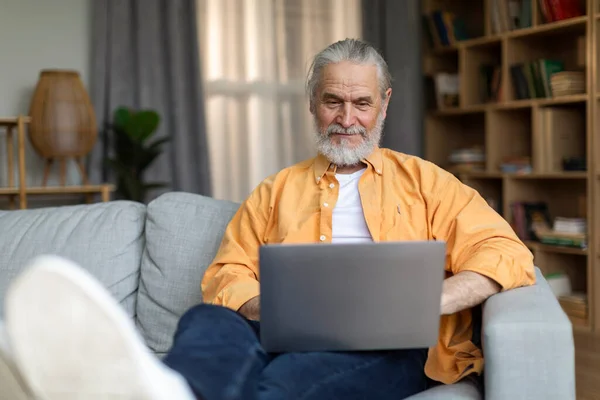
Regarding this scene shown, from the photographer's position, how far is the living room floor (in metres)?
2.68

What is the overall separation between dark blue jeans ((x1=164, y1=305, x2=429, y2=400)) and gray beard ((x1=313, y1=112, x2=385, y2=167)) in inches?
22.5

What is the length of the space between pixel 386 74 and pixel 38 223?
3.70ft

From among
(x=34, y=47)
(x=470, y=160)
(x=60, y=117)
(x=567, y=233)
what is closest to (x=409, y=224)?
(x=567, y=233)

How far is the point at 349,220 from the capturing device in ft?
6.21

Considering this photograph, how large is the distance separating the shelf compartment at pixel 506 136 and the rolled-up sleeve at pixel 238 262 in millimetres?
2507

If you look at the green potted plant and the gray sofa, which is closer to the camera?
the gray sofa

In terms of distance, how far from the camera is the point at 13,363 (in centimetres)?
116

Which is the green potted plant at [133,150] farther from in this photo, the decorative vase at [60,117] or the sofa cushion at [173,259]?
the sofa cushion at [173,259]

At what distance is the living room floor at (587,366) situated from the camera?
2682 mm

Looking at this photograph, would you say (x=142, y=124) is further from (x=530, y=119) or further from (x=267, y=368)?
(x=267, y=368)

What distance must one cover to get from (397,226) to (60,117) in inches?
89.6

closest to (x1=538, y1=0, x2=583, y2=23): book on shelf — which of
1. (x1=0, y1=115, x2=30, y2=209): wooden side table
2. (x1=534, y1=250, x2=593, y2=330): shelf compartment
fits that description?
(x1=534, y1=250, x2=593, y2=330): shelf compartment

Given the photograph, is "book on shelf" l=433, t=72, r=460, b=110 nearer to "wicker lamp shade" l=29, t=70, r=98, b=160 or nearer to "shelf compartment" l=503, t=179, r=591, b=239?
"shelf compartment" l=503, t=179, r=591, b=239

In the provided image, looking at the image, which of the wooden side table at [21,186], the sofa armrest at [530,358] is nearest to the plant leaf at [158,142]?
the wooden side table at [21,186]
